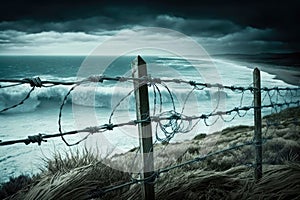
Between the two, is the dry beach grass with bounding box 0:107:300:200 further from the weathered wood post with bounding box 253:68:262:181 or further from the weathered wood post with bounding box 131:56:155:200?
the weathered wood post with bounding box 131:56:155:200

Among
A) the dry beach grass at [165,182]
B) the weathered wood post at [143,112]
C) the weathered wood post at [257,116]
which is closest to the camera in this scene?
the weathered wood post at [143,112]

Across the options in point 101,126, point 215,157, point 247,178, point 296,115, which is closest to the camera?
point 101,126

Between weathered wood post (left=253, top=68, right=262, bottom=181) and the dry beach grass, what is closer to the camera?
the dry beach grass

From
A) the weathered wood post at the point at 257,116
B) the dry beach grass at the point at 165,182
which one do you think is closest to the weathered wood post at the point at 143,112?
the dry beach grass at the point at 165,182

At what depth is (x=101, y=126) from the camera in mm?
1190

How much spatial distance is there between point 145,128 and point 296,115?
12.5 feet

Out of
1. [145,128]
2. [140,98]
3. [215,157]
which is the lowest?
[215,157]

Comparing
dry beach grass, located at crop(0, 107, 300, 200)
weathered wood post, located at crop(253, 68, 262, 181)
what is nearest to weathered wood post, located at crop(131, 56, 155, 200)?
dry beach grass, located at crop(0, 107, 300, 200)

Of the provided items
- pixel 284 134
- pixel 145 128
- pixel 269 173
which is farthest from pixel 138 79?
pixel 284 134

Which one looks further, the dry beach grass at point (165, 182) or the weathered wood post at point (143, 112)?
the dry beach grass at point (165, 182)

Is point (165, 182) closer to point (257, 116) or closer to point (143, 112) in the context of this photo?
point (143, 112)

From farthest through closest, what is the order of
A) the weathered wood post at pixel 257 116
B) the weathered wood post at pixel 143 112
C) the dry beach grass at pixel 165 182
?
the weathered wood post at pixel 257 116, the dry beach grass at pixel 165 182, the weathered wood post at pixel 143 112

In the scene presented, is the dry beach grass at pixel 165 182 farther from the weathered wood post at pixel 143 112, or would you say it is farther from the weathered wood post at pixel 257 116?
the weathered wood post at pixel 143 112

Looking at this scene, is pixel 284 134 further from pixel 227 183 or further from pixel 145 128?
pixel 145 128
